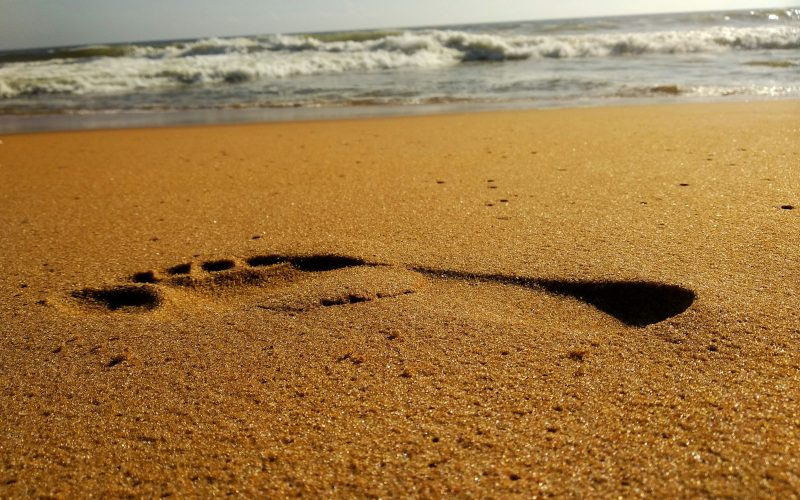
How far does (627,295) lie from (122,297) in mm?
1487

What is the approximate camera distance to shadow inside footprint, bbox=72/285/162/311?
6.19ft

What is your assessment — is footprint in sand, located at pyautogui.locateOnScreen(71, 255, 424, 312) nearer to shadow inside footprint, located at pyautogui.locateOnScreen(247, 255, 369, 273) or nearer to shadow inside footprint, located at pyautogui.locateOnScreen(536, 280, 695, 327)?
shadow inside footprint, located at pyautogui.locateOnScreen(247, 255, 369, 273)

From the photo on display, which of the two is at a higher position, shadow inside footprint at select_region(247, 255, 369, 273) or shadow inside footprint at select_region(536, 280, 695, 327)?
shadow inside footprint at select_region(247, 255, 369, 273)

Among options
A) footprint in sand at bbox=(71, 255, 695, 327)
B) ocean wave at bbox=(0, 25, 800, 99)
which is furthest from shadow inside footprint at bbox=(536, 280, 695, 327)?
ocean wave at bbox=(0, 25, 800, 99)

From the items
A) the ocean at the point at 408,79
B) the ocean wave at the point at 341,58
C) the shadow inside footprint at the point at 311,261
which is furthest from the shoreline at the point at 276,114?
the shadow inside footprint at the point at 311,261

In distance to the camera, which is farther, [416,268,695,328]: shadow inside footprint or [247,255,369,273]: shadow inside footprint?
[247,255,369,273]: shadow inside footprint

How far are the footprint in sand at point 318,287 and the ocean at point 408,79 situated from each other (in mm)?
5489

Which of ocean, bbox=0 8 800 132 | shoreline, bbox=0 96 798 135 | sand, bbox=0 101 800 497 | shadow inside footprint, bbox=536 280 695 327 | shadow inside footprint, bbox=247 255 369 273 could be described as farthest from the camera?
ocean, bbox=0 8 800 132

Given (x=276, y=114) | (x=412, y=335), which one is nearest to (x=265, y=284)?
(x=412, y=335)

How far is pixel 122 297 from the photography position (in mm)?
1942

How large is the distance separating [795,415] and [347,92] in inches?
370

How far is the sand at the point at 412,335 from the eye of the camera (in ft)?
3.78

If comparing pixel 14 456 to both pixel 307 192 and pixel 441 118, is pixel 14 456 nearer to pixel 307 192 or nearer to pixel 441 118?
pixel 307 192

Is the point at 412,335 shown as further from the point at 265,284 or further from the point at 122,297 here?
the point at 122,297
